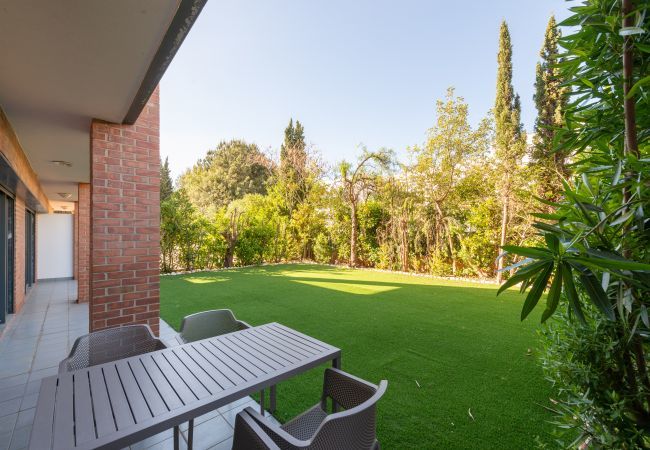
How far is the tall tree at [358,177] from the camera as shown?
38.2 ft

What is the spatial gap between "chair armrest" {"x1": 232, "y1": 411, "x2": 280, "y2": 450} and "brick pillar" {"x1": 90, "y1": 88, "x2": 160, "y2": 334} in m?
2.39

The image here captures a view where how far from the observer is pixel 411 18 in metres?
9.02

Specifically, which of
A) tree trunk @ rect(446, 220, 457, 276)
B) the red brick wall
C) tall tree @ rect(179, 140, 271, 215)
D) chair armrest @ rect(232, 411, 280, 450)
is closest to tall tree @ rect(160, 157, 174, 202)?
tall tree @ rect(179, 140, 271, 215)

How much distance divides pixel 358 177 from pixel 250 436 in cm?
1110

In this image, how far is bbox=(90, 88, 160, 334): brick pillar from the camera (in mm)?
2945

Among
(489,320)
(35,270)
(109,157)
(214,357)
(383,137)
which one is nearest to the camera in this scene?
(214,357)

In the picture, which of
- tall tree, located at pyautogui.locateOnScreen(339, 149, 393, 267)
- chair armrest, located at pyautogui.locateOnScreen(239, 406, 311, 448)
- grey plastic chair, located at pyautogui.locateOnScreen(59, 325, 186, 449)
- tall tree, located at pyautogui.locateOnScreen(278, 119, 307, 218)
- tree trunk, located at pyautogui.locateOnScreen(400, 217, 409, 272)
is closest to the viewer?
chair armrest, located at pyautogui.locateOnScreen(239, 406, 311, 448)

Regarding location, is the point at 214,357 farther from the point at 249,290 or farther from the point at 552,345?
the point at 249,290

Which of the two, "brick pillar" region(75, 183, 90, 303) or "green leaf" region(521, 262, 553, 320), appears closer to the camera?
"green leaf" region(521, 262, 553, 320)

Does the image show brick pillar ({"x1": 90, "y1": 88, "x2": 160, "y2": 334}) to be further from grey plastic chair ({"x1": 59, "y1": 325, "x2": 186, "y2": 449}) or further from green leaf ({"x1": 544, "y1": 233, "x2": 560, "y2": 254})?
green leaf ({"x1": 544, "y1": 233, "x2": 560, "y2": 254})

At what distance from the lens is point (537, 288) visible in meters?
0.93

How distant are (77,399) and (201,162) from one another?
3307 cm

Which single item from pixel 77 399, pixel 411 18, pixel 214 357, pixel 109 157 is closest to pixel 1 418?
pixel 77 399

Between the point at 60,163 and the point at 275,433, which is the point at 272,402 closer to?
the point at 275,433
